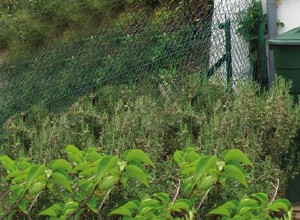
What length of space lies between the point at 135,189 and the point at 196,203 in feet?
0.98

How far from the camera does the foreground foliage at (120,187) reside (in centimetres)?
386

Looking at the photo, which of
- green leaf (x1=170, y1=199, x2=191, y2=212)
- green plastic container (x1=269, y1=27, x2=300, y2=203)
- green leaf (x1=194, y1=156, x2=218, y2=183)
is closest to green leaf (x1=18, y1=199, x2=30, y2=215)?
green leaf (x1=170, y1=199, x2=191, y2=212)

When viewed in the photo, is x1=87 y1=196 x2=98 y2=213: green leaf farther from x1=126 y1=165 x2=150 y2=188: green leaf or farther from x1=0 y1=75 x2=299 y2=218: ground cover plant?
x1=0 y1=75 x2=299 y2=218: ground cover plant

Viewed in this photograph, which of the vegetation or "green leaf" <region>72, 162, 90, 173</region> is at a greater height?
"green leaf" <region>72, 162, 90, 173</region>

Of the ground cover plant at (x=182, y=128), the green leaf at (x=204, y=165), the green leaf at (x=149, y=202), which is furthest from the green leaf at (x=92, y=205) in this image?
the ground cover plant at (x=182, y=128)

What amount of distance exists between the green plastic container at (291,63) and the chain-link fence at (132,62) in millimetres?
964

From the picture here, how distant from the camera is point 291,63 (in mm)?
6023

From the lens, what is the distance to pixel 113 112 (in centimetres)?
639

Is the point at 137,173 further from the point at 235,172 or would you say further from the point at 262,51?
the point at 262,51

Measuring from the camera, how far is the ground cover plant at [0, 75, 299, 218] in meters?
5.25

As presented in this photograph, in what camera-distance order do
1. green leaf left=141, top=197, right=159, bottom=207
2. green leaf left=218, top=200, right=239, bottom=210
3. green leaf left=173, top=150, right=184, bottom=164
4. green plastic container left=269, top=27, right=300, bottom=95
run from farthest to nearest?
green plastic container left=269, top=27, right=300, bottom=95, green leaf left=173, top=150, right=184, bottom=164, green leaf left=218, top=200, right=239, bottom=210, green leaf left=141, top=197, right=159, bottom=207

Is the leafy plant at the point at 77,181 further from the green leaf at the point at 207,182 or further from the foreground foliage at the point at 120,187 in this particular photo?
the green leaf at the point at 207,182

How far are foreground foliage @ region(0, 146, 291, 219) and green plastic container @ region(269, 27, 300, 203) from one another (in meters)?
1.90

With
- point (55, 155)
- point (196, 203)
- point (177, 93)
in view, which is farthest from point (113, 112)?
point (196, 203)
